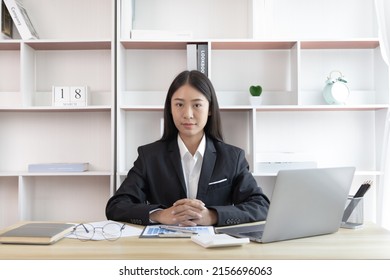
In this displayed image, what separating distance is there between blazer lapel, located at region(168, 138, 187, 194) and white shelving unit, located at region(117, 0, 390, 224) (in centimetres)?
93

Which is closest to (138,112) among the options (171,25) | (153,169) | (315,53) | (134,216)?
(171,25)

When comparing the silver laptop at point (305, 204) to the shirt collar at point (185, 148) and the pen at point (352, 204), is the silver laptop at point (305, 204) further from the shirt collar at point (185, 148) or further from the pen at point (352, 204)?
the shirt collar at point (185, 148)

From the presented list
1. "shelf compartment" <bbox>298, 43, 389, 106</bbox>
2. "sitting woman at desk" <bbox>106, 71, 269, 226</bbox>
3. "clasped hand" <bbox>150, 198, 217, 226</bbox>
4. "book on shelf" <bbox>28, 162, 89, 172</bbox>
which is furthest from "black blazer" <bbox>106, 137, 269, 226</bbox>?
"shelf compartment" <bbox>298, 43, 389, 106</bbox>

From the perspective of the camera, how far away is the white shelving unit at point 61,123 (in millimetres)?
3098

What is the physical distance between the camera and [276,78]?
3.10 m

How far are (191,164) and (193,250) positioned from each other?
1.00 m

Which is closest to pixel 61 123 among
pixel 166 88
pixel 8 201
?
pixel 8 201

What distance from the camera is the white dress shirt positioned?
7.20ft

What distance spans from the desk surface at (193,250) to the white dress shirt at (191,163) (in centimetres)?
82

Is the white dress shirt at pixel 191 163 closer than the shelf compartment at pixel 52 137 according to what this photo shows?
Yes

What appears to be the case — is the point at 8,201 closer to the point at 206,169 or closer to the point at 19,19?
the point at 19,19

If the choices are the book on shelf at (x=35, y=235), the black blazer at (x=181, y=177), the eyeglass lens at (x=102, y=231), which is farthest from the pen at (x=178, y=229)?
the black blazer at (x=181, y=177)
